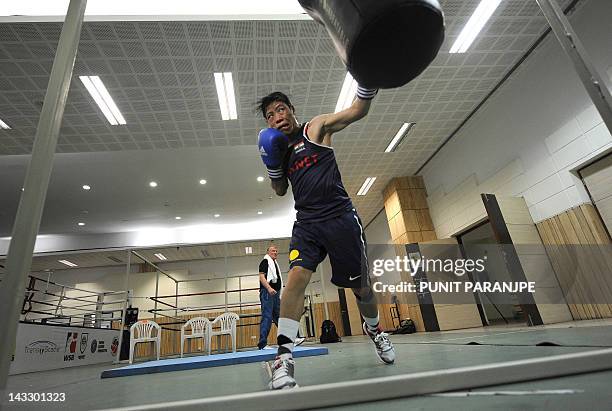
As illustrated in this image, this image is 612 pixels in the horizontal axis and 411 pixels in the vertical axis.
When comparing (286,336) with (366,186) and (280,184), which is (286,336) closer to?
(280,184)

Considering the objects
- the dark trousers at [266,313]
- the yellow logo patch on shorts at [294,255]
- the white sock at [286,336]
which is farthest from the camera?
the dark trousers at [266,313]

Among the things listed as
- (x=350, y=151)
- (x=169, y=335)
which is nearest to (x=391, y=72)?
(x=350, y=151)

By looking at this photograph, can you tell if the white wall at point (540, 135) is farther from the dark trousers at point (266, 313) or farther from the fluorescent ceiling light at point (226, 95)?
the fluorescent ceiling light at point (226, 95)

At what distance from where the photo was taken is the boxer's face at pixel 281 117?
1668 mm

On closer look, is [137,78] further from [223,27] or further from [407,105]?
[407,105]

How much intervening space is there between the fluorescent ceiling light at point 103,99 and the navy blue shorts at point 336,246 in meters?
4.38

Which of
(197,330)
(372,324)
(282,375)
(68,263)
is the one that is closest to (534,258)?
(372,324)

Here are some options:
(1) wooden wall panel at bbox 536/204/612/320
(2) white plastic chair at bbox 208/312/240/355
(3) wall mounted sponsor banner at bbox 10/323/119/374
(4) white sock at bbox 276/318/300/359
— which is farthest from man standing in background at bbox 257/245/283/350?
(1) wooden wall panel at bbox 536/204/612/320

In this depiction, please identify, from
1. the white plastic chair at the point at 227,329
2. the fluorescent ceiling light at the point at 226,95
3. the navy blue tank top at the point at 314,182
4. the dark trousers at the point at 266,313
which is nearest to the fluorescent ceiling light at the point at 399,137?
the fluorescent ceiling light at the point at 226,95

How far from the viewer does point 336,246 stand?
1446 millimetres

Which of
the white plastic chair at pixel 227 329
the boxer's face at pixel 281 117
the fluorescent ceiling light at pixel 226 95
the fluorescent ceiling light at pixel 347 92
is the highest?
the fluorescent ceiling light at pixel 226 95

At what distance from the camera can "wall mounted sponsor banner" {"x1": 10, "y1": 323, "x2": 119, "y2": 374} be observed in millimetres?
4711

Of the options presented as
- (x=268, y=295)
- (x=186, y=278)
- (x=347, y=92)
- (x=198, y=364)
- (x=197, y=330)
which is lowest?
(x=198, y=364)

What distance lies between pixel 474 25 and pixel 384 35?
4472mm
